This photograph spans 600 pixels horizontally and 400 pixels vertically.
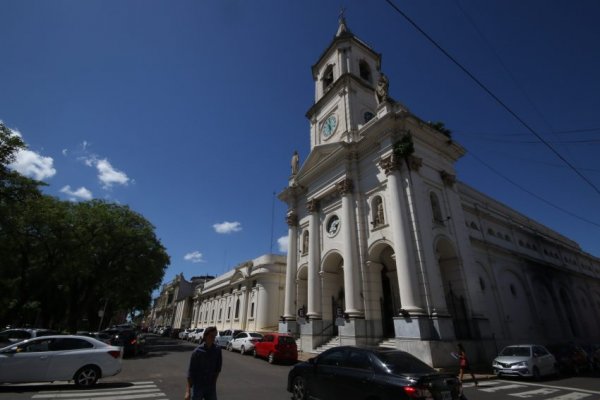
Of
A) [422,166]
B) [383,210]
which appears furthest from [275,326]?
[422,166]

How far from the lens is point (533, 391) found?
394 inches

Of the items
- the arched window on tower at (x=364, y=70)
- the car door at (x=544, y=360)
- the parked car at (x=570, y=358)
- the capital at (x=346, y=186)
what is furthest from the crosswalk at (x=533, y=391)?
the arched window on tower at (x=364, y=70)

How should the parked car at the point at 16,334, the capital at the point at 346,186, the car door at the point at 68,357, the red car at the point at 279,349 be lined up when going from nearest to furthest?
the car door at the point at 68,357
the parked car at the point at 16,334
the red car at the point at 279,349
the capital at the point at 346,186

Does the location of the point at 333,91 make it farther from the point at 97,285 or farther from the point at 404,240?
the point at 97,285

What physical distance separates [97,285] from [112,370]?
2416cm

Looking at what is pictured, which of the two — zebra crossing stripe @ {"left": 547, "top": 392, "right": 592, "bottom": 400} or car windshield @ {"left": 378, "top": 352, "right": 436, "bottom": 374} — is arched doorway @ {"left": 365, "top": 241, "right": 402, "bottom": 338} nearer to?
zebra crossing stripe @ {"left": 547, "top": 392, "right": 592, "bottom": 400}

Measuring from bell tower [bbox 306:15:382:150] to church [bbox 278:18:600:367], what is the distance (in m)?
0.11

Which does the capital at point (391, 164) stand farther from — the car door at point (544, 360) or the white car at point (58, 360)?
the white car at point (58, 360)

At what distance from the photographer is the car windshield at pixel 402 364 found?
18.7 ft

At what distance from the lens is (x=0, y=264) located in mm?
21828

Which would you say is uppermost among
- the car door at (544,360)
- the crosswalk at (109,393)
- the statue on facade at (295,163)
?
the statue on facade at (295,163)

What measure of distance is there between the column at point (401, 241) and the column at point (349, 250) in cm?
287

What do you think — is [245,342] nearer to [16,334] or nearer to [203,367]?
[16,334]

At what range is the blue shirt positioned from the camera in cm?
472
